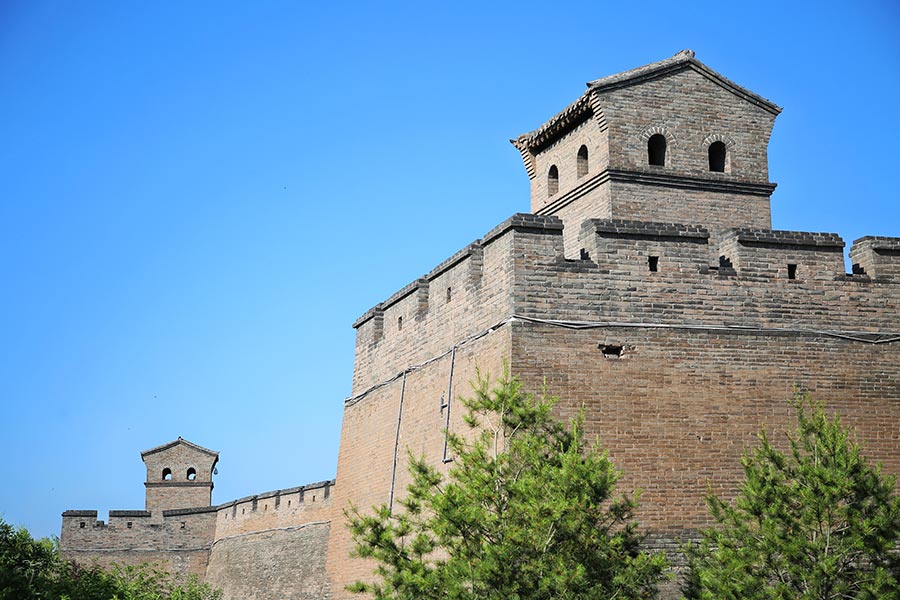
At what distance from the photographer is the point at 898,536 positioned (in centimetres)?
1184

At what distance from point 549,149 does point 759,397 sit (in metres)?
6.79

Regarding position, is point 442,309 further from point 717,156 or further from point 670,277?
point 717,156

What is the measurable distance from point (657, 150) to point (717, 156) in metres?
0.99

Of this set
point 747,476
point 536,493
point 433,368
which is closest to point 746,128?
point 433,368

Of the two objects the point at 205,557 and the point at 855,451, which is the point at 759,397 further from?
the point at 205,557

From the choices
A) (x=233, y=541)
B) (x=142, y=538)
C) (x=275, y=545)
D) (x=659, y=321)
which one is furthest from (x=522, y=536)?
(x=142, y=538)

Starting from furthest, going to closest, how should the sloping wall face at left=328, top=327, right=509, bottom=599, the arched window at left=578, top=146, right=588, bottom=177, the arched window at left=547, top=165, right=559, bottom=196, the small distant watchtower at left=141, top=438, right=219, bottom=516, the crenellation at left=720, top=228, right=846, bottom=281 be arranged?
the small distant watchtower at left=141, top=438, right=219, bottom=516
the arched window at left=547, top=165, right=559, bottom=196
the arched window at left=578, top=146, right=588, bottom=177
the sloping wall face at left=328, top=327, right=509, bottom=599
the crenellation at left=720, top=228, right=846, bottom=281

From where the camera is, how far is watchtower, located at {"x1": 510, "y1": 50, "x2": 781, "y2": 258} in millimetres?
17734

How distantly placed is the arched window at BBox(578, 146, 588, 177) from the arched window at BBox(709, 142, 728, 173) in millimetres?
1895

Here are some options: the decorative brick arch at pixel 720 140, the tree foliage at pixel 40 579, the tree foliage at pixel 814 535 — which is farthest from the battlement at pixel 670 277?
the tree foliage at pixel 40 579

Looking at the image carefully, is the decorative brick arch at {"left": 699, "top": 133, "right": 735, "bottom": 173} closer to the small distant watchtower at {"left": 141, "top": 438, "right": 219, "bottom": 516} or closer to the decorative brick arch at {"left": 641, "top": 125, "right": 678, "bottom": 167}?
the decorative brick arch at {"left": 641, "top": 125, "right": 678, "bottom": 167}

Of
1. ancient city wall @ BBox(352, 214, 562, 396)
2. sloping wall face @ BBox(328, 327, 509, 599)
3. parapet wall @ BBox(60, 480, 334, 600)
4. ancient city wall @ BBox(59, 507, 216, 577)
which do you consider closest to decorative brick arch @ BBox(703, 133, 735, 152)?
ancient city wall @ BBox(352, 214, 562, 396)

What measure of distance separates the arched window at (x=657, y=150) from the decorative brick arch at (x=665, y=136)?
0.29 feet

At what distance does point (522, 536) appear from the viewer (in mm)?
11188
